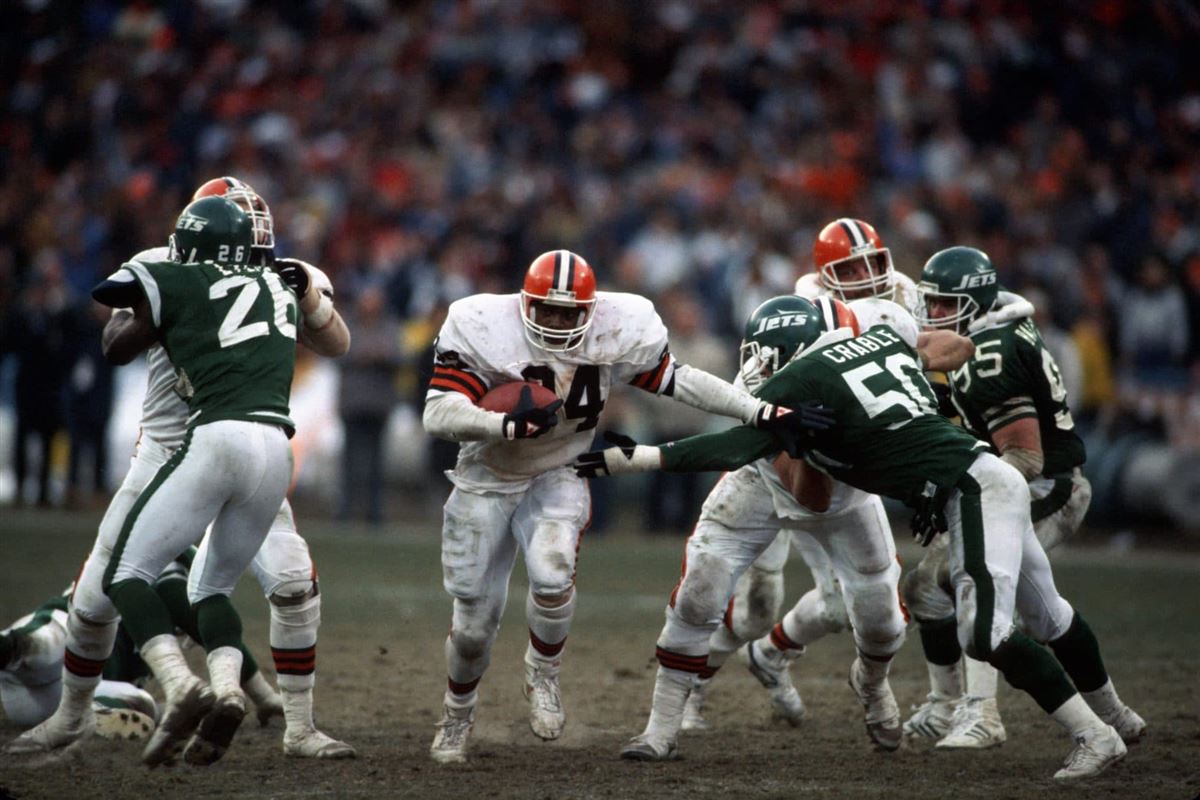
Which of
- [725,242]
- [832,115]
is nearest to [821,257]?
[725,242]

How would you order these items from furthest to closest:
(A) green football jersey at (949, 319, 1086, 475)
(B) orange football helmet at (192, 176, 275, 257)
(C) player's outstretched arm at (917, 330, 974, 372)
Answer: (A) green football jersey at (949, 319, 1086, 475), (C) player's outstretched arm at (917, 330, 974, 372), (B) orange football helmet at (192, 176, 275, 257)

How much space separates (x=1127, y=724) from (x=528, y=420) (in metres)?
2.54

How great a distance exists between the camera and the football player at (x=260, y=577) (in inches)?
217

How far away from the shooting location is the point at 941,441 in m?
5.56

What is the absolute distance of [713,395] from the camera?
5.77 m

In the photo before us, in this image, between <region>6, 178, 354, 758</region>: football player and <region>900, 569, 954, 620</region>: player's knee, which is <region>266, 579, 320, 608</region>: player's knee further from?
<region>900, 569, 954, 620</region>: player's knee

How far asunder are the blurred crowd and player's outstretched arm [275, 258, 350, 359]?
22.6 ft

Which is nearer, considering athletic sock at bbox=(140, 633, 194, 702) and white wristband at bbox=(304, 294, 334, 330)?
athletic sock at bbox=(140, 633, 194, 702)

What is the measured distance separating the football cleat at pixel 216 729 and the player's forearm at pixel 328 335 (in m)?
1.52

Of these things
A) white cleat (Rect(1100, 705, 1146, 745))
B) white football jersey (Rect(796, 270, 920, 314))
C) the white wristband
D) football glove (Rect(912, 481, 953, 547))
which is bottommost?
white cleat (Rect(1100, 705, 1146, 745))

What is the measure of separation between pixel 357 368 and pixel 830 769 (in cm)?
794

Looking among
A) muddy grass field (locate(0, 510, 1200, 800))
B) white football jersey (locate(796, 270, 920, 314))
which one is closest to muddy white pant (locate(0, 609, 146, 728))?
muddy grass field (locate(0, 510, 1200, 800))

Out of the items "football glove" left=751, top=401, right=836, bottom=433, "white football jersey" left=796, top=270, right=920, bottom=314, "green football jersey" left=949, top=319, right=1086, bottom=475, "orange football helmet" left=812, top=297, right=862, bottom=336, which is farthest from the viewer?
"white football jersey" left=796, top=270, right=920, bottom=314

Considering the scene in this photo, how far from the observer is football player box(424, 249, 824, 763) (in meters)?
5.69
